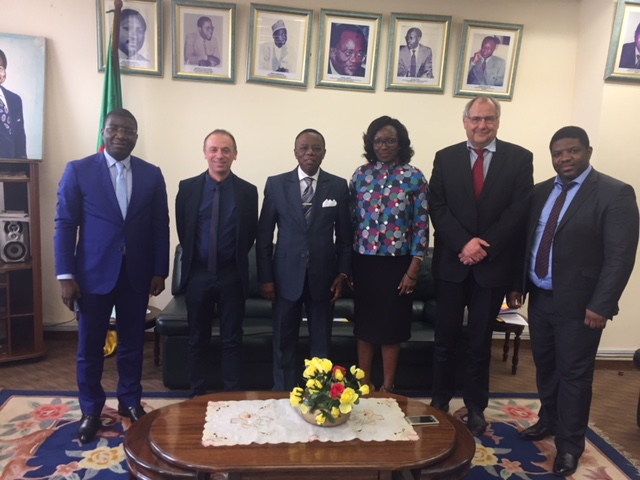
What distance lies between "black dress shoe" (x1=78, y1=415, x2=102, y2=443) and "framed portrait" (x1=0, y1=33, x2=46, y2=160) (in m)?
2.16

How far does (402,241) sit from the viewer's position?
2.57 metres

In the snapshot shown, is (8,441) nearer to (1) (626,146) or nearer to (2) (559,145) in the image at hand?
(2) (559,145)

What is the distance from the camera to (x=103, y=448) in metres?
2.42

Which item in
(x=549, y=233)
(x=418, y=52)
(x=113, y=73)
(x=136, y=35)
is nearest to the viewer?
(x=549, y=233)

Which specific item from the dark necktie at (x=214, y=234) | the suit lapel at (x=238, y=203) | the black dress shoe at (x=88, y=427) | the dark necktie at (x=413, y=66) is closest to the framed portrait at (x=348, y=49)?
the dark necktie at (x=413, y=66)

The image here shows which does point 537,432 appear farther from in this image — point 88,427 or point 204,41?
point 204,41

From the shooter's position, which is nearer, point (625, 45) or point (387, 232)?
point (387, 232)

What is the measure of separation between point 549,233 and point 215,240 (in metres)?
1.69

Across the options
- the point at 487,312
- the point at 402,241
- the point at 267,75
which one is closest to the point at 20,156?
the point at 267,75

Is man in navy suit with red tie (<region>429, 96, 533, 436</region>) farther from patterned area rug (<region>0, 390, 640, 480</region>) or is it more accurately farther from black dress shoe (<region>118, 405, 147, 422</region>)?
black dress shoe (<region>118, 405, 147, 422</region>)

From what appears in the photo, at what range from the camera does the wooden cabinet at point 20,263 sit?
11.1 ft

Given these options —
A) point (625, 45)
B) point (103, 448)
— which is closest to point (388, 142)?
point (103, 448)

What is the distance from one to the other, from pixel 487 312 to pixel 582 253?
22.3 inches

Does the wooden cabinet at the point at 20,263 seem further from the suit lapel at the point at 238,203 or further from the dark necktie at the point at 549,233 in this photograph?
the dark necktie at the point at 549,233
